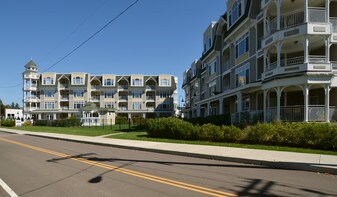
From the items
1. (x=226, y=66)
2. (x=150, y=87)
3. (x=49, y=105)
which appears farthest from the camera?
(x=150, y=87)

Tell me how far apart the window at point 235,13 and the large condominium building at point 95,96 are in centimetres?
5265

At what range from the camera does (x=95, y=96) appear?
86.9 metres

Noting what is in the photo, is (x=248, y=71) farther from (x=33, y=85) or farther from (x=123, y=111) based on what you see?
(x=33, y=85)

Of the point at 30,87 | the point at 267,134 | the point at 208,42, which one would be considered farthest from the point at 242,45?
the point at 30,87

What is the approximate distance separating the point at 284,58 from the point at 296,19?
322 cm

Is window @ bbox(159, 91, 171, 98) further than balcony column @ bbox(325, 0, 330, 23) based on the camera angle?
Yes

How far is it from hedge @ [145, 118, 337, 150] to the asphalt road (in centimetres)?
482

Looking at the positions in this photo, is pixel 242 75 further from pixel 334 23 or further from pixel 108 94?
pixel 108 94

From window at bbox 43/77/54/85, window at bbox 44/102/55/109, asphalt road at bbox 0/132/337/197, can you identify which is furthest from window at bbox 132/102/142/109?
asphalt road at bbox 0/132/337/197

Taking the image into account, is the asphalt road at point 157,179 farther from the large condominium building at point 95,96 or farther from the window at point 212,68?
the large condominium building at point 95,96

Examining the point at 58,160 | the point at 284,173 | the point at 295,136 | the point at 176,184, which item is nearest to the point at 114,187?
the point at 176,184

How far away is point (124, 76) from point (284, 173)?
78955 millimetres

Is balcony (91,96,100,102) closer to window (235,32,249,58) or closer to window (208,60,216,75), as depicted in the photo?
window (208,60,216,75)

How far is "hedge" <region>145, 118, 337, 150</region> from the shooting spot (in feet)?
46.9
